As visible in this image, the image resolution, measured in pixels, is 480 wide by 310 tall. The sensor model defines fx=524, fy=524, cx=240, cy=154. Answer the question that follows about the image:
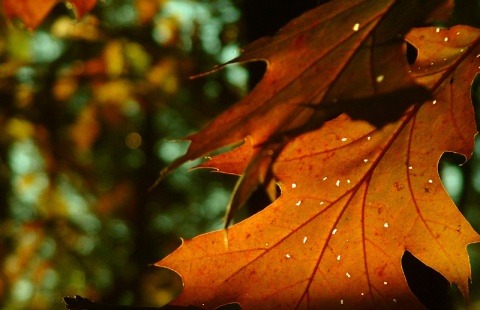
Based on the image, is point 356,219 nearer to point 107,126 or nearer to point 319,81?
point 319,81

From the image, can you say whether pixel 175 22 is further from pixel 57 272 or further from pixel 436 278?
pixel 436 278

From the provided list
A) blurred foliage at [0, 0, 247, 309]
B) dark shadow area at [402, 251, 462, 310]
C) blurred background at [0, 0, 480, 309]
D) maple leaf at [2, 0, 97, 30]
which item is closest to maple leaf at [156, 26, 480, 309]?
dark shadow area at [402, 251, 462, 310]

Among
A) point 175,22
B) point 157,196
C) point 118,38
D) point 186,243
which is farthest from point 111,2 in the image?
point 186,243

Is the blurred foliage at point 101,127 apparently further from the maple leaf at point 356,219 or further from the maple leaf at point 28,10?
the maple leaf at point 356,219

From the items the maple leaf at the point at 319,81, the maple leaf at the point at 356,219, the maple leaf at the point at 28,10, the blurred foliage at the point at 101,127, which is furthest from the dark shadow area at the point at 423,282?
the blurred foliage at the point at 101,127

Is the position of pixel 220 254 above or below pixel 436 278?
above

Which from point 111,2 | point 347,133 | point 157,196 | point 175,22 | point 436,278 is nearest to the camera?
point 347,133

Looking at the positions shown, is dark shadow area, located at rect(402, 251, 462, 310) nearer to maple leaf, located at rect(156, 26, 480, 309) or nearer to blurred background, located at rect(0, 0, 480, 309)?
maple leaf, located at rect(156, 26, 480, 309)
